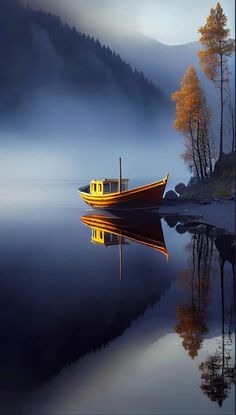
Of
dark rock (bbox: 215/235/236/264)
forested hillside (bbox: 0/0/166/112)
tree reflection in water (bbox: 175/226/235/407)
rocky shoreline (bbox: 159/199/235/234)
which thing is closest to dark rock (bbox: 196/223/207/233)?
rocky shoreline (bbox: 159/199/235/234)

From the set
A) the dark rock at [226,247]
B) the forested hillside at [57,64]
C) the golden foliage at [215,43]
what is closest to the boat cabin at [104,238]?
the dark rock at [226,247]

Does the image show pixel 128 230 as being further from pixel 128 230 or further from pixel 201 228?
pixel 201 228

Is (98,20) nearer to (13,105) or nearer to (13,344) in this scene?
(13,344)

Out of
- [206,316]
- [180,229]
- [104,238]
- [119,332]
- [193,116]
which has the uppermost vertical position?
[193,116]

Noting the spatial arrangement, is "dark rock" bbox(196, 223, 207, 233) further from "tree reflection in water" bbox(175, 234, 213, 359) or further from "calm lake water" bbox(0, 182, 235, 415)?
"tree reflection in water" bbox(175, 234, 213, 359)

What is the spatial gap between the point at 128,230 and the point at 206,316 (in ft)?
22.7

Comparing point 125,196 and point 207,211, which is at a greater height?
point 125,196

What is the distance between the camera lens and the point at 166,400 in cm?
270

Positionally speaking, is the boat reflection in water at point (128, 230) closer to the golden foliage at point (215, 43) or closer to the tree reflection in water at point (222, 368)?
the tree reflection in water at point (222, 368)

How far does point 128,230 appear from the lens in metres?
11.0

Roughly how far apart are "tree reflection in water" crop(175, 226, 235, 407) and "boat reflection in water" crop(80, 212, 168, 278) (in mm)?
1167

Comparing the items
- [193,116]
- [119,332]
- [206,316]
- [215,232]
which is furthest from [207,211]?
[119,332]

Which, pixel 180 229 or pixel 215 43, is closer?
pixel 180 229

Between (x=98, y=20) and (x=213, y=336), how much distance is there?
45.6ft
